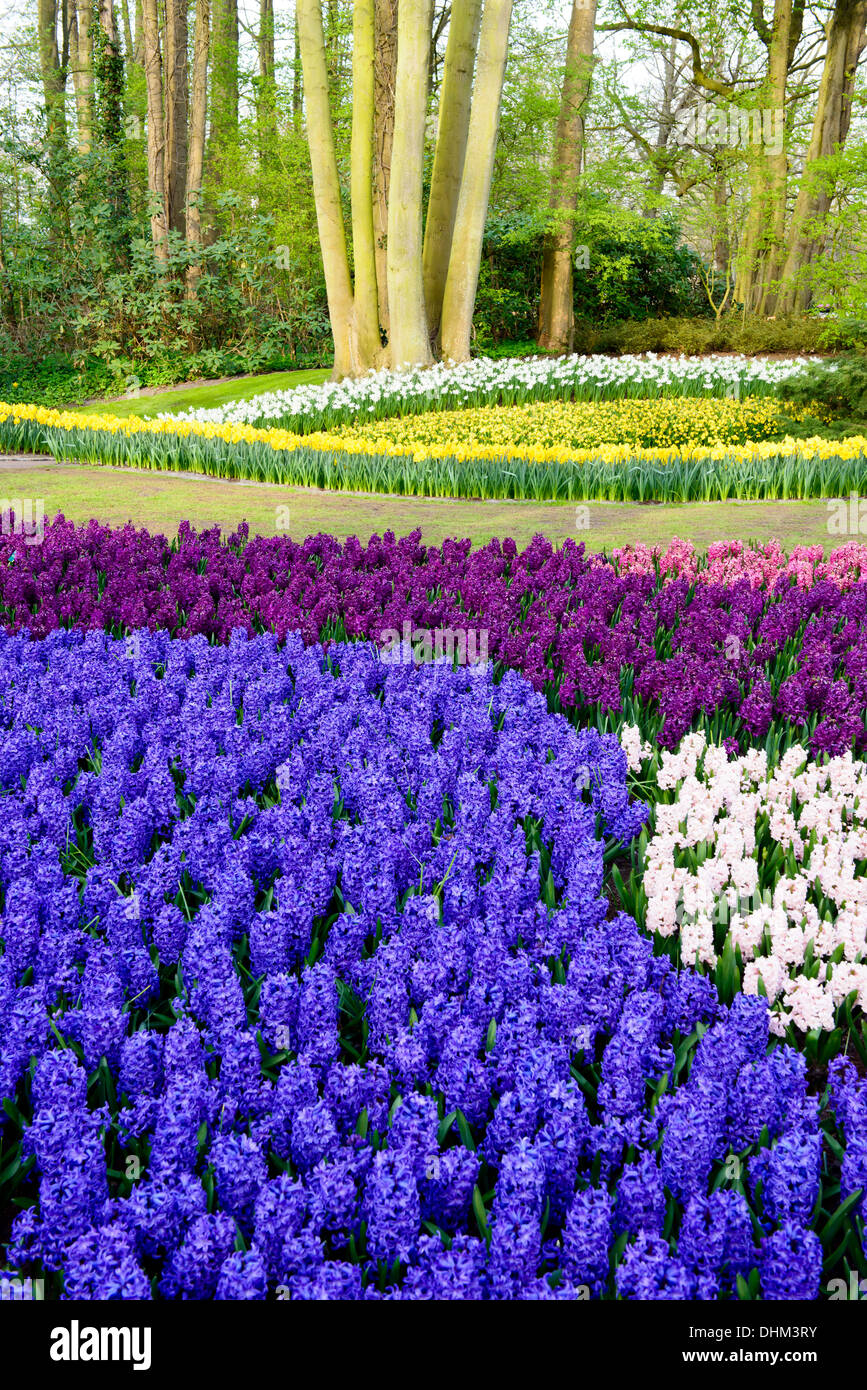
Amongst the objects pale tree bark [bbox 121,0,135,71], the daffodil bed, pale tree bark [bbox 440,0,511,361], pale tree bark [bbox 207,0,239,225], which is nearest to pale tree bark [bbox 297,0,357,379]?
pale tree bark [bbox 440,0,511,361]

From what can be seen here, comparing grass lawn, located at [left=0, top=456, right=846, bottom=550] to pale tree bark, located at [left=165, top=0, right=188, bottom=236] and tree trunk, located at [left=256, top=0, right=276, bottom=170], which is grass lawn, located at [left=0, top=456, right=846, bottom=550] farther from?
tree trunk, located at [left=256, top=0, right=276, bottom=170]

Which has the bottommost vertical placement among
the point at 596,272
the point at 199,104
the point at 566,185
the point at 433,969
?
the point at 433,969

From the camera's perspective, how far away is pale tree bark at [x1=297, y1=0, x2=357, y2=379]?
14.6 m

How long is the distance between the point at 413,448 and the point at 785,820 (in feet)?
23.6

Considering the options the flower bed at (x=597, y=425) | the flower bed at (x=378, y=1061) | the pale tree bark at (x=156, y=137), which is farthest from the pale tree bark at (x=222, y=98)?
the flower bed at (x=378, y=1061)

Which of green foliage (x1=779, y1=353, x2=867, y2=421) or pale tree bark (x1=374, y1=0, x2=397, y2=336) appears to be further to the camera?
pale tree bark (x1=374, y1=0, x2=397, y2=336)

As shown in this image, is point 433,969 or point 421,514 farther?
point 421,514

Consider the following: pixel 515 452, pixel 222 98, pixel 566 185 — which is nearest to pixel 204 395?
pixel 566 185

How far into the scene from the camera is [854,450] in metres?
8.76

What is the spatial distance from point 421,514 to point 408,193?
7.87 meters

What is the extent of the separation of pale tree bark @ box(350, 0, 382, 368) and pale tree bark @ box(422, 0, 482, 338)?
0.87 m

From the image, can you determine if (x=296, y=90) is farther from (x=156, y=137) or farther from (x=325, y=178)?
(x=325, y=178)

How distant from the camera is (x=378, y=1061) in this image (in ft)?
7.06

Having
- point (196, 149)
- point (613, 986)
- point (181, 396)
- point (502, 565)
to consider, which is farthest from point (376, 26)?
point (613, 986)
